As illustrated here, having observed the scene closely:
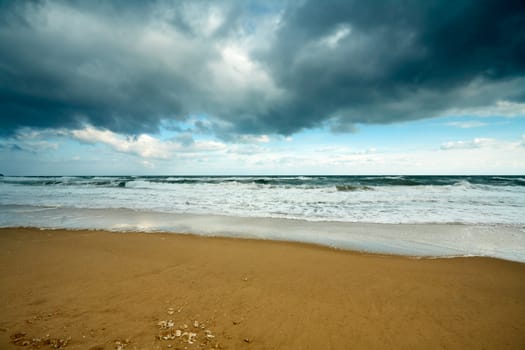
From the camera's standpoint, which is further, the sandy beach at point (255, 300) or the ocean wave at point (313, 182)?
the ocean wave at point (313, 182)

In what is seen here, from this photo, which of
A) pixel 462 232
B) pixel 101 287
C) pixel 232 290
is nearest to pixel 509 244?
pixel 462 232

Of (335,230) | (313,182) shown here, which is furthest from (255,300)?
(313,182)

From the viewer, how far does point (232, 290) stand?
11.1 feet

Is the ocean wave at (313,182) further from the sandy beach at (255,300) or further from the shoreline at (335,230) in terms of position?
the sandy beach at (255,300)

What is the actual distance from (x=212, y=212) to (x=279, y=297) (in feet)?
26.0

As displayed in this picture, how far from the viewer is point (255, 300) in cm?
311

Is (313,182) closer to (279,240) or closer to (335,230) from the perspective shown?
(335,230)

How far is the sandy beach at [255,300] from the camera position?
2.43 m

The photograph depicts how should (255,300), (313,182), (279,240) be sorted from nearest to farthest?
(255,300) < (279,240) < (313,182)

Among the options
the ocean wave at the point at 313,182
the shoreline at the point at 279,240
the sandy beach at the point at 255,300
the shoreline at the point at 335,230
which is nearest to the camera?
the sandy beach at the point at 255,300

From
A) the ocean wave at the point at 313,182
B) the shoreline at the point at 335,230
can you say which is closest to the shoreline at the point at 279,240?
the shoreline at the point at 335,230

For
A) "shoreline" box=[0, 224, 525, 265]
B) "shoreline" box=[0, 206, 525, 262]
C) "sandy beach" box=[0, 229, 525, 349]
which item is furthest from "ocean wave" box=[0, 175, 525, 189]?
"sandy beach" box=[0, 229, 525, 349]

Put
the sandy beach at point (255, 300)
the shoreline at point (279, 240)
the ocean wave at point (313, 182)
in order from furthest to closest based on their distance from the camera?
the ocean wave at point (313, 182)
the shoreline at point (279, 240)
the sandy beach at point (255, 300)

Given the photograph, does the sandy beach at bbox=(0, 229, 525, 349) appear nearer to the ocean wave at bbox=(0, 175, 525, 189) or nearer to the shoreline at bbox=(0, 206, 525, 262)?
the shoreline at bbox=(0, 206, 525, 262)
